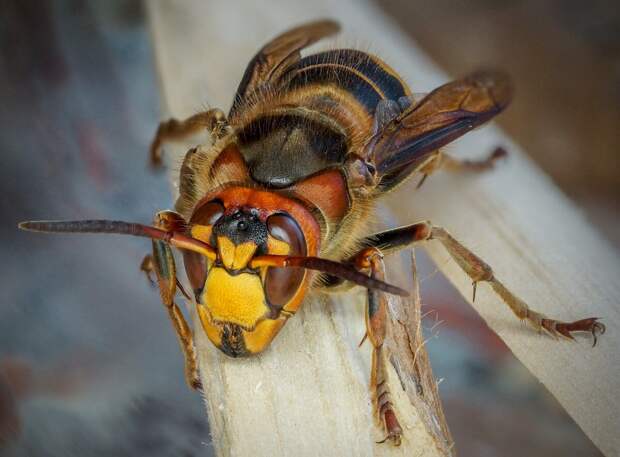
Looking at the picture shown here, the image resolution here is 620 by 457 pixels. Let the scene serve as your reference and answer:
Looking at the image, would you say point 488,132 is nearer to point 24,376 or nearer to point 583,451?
point 583,451

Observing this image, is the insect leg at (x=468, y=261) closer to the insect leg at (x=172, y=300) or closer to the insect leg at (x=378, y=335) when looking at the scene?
the insect leg at (x=378, y=335)

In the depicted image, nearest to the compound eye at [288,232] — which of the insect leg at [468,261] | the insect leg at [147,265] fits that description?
the insect leg at [468,261]

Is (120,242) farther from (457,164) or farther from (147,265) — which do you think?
(457,164)

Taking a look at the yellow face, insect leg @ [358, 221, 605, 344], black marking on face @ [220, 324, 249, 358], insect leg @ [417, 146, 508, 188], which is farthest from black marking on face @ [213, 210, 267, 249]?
insect leg @ [417, 146, 508, 188]

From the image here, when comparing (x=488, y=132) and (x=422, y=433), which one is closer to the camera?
(x=422, y=433)

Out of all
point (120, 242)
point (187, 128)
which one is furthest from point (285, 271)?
point (120, 242)

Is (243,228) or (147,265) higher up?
(147,265)

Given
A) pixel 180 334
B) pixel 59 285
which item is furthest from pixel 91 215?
pixel 180 334
